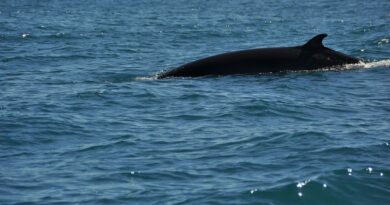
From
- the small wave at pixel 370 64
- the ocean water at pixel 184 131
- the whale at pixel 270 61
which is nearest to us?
the ocean water at pixel 184 131

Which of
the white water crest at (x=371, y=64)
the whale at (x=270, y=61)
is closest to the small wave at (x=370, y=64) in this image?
the white water crest at (x=371, y=64)

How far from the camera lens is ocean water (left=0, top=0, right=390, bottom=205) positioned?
35.1 feet

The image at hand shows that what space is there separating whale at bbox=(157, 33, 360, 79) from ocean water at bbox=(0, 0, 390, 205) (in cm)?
34

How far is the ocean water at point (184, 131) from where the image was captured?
10711mm

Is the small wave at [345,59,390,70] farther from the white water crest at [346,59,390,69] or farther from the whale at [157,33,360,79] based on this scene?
the whale at [157,33,360,79]

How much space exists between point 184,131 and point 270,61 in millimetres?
6440

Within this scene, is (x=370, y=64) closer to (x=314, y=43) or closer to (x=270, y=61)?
(x=314, y=43)

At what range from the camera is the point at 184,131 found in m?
14.3

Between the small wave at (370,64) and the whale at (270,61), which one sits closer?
the whale at (270,61)

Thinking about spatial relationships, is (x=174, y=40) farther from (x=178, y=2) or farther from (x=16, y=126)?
(x=178, y=2)

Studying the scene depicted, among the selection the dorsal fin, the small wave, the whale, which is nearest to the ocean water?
the small wave

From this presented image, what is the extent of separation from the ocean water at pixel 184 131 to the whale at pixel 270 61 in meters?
0.34

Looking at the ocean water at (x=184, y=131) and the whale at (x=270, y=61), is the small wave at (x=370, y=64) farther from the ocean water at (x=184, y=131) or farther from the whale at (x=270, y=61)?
the whale at (x=270, y=61)

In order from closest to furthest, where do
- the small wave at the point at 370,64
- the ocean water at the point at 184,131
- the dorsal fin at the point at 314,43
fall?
the ocean water at the point at 184,131
the dorsal fin at the point at 314,43
the small wave at the point at 370,64
